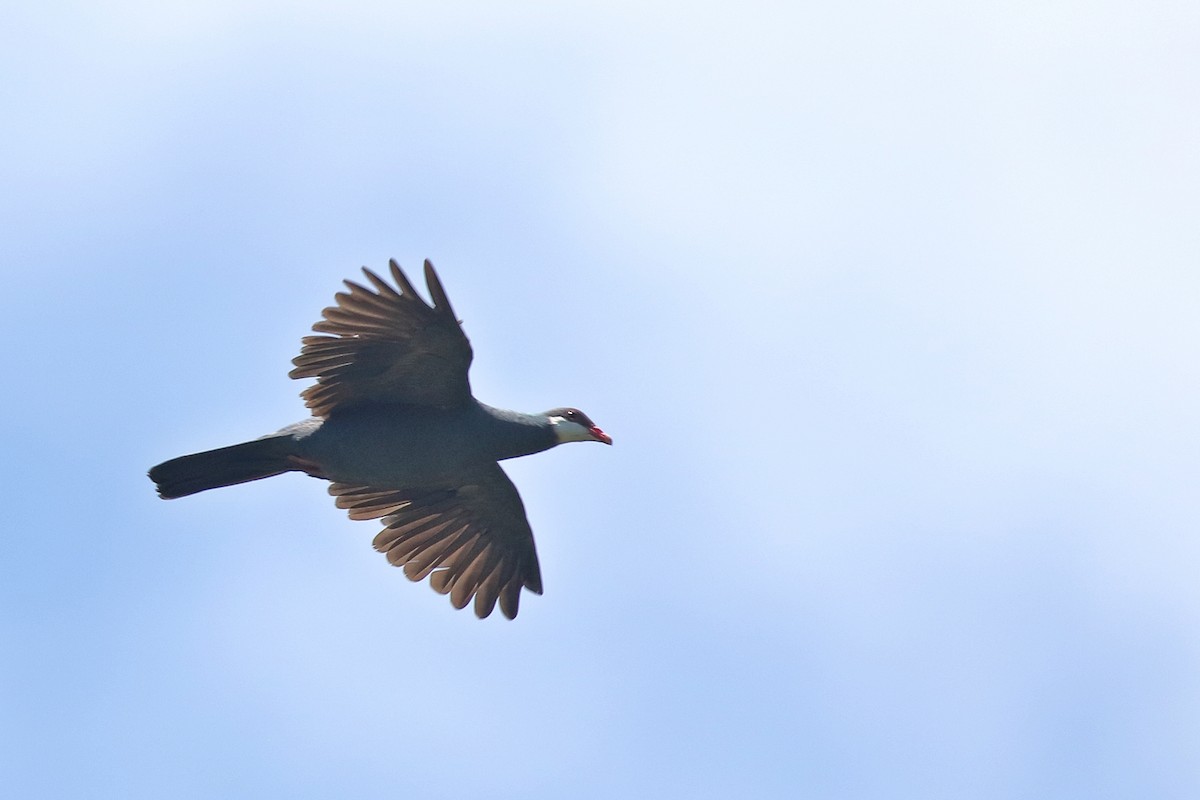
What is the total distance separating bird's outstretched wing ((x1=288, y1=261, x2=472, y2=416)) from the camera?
13570 mm

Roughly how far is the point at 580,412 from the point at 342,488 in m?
2.15

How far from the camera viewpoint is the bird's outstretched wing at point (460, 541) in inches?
609

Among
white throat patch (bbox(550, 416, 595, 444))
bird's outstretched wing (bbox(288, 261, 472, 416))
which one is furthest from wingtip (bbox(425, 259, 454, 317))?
white throat patch (bbox(550, 416, 595, 444))

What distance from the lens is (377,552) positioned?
15.5 metres

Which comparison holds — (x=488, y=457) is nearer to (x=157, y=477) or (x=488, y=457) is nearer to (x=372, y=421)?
(x=372, y=421)

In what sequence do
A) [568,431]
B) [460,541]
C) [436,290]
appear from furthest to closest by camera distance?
[460,541] < [568,431] < [436,290]

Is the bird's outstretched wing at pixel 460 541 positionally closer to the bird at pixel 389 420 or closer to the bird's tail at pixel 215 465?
the bird at pixel 389 420

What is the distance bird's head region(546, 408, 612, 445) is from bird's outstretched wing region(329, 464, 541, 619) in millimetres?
875

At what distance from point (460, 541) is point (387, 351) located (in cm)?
238

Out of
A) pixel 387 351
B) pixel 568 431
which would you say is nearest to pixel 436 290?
pixel 387 351

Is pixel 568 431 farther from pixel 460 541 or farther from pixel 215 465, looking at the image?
pixel 215 465

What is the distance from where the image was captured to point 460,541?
15578 millimetres

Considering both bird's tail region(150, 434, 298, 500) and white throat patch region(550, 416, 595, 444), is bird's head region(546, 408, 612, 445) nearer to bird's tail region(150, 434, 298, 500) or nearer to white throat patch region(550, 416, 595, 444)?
white throat patch region(550, 416, 595, 444)

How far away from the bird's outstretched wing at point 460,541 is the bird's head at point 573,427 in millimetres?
875
